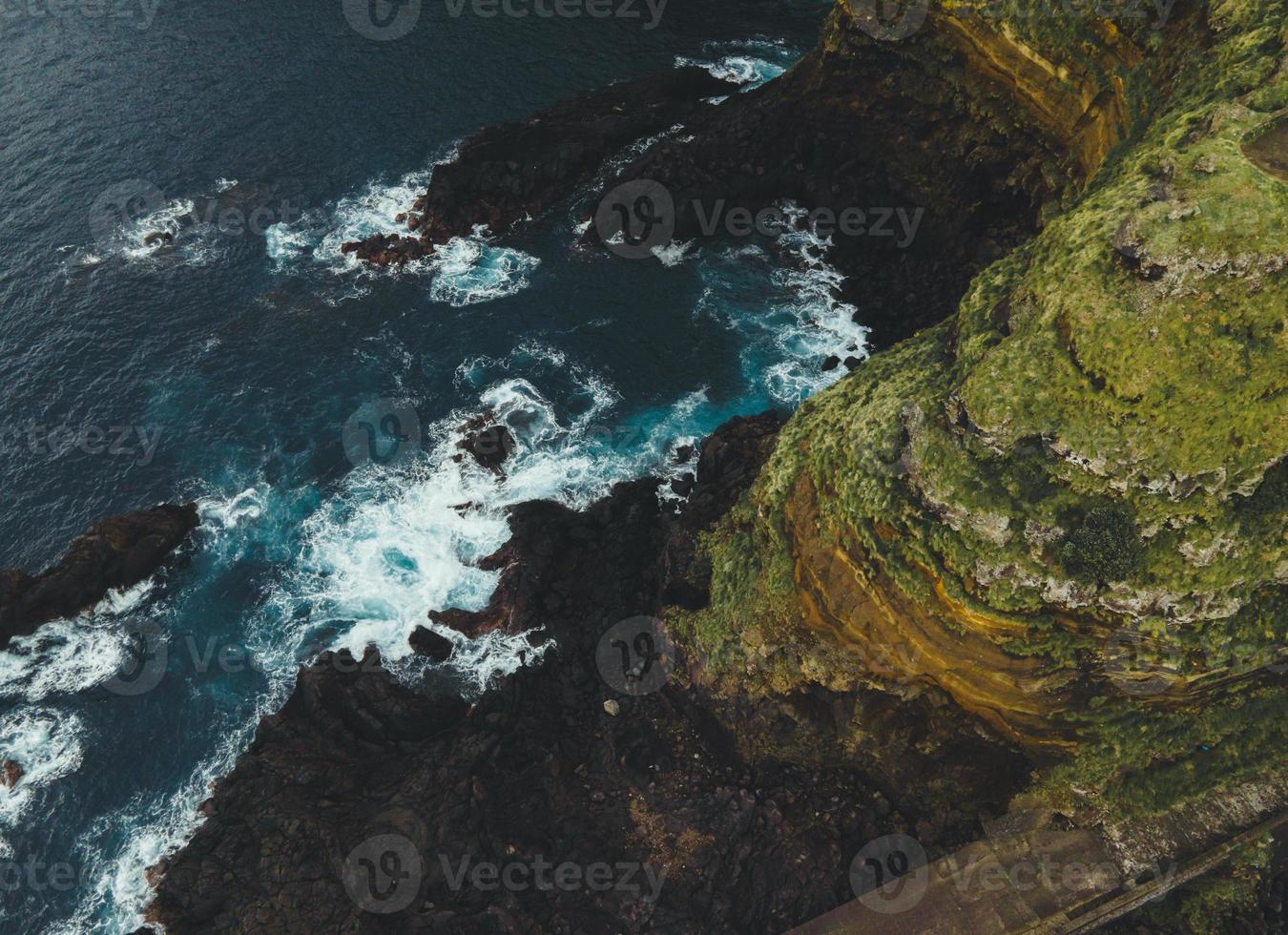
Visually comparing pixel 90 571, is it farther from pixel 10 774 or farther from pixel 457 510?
pixel 457 510

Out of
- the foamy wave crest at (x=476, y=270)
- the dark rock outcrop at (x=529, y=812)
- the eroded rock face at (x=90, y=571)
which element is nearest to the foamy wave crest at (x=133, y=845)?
the dark rock outcrop at (x=529, y=812)

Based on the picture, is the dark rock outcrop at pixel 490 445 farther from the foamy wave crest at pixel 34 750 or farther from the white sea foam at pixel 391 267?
the foamy wave crest at pixel 34 750

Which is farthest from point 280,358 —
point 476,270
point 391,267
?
point 476,270

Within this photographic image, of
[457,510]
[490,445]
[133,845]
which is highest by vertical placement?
[490,445]

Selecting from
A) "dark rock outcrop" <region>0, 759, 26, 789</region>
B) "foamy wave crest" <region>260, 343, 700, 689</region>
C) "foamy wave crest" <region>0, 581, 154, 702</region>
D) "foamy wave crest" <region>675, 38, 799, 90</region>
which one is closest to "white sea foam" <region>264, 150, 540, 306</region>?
"foamy wave crest" <region>260, 343, 700, 689</region>

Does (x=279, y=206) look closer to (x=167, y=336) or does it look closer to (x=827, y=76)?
(x=167, y=336)

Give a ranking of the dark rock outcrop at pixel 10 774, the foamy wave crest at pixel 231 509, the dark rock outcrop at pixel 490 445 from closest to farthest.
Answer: the dark rock outcrop at pixel 10 774
the foamy wave crest at pixel 231 509
the dark rock outcrop at pixel 490 445
